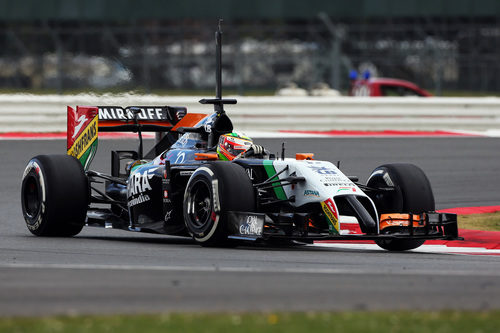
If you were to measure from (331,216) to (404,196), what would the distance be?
1.19 metres

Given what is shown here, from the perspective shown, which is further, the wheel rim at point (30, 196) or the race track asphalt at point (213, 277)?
the wheel rim at point (30, 196)

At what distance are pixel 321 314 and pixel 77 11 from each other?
93.7ft

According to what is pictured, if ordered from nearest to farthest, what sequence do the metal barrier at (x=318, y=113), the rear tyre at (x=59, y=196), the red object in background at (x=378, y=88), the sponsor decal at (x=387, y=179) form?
the sponsor decal at (x=387, y=179) < the rear tyre at (x=59, y=196) < the metal barrier at (x=318, y=113) < the red object in background at (x=378, y=88)

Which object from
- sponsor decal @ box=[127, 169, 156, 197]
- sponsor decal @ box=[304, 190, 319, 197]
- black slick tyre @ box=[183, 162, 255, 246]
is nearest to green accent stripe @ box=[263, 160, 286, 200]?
sponsor decal @ box=[304, 190, 319, 197]

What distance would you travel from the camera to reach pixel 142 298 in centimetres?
727

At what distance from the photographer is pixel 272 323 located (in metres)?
6.40

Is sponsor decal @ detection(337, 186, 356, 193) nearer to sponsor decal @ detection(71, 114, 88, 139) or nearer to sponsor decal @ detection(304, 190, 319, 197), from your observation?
sponsor decal @ detection(304, 190, 319, 197)

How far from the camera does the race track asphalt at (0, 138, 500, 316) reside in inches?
281

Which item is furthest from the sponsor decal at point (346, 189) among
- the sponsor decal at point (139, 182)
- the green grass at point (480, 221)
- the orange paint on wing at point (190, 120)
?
the orange paint on wing at point (190, 120)

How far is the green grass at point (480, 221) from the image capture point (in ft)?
42.0

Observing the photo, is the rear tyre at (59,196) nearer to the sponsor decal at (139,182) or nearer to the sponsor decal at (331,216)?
the sponsor decal at (139,182)

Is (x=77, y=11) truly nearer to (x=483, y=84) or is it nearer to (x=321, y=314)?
(x=483, y=84)

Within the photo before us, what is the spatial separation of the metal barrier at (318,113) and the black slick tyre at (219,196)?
9.55 metres

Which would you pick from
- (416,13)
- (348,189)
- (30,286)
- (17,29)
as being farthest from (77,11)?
(30,286)
